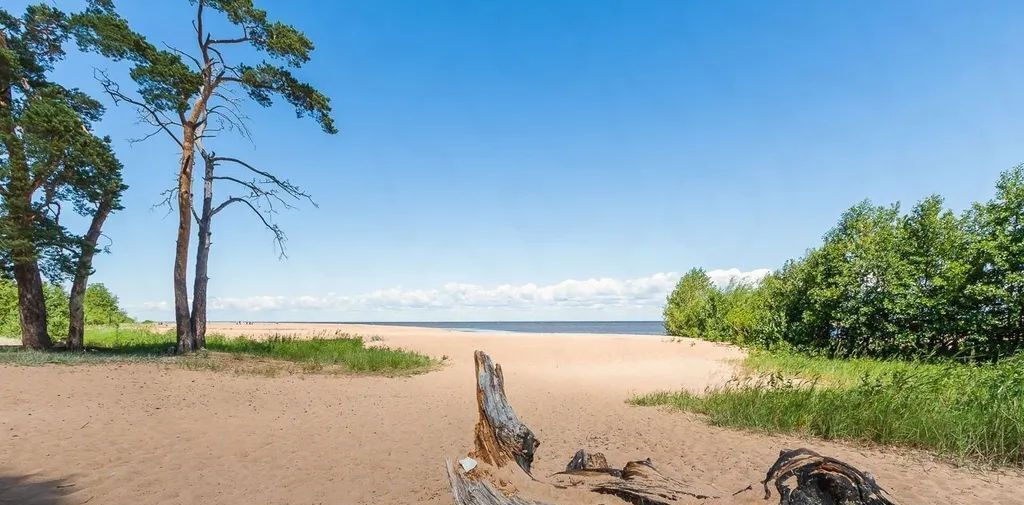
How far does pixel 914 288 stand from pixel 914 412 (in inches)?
416

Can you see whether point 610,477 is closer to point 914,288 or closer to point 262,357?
point 262,357

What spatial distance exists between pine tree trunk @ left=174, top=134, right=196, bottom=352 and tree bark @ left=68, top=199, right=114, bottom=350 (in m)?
1.94

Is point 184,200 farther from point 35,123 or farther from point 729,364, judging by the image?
point 729,364

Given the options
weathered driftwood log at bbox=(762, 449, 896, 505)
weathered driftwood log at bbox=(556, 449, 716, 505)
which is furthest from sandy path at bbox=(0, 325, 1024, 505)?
weathered driftwood log at bbox=(762, 449, 896, 505)

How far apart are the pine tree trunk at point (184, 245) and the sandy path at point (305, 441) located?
332 centimetres

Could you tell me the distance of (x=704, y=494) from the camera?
2.99 meters

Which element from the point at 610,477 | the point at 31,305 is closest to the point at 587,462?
the point at 610,477

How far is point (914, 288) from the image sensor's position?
14844mm

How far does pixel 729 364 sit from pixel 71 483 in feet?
52.0

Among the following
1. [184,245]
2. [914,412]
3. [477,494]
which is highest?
[184,245]

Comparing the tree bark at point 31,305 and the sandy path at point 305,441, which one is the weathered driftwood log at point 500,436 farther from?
the tree bark at point 31,305

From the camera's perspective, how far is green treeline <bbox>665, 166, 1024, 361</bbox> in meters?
13.7

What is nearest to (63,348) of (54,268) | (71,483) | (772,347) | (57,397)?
(54,268)

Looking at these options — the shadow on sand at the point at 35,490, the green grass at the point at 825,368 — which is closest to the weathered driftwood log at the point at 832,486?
the shadow on sand at the point at 35,490
